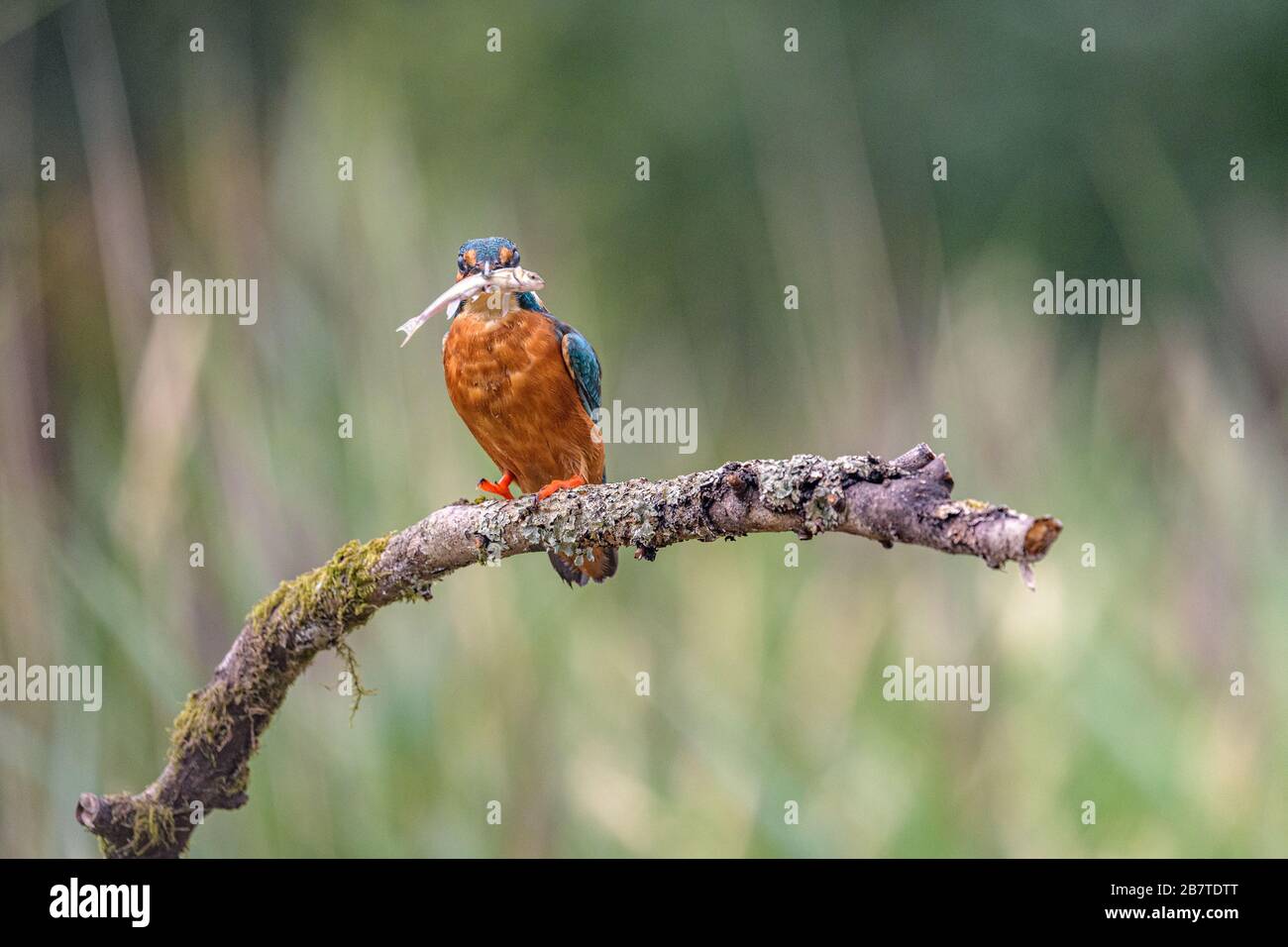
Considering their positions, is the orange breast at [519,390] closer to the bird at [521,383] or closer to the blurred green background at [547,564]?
the bird at [521,383]

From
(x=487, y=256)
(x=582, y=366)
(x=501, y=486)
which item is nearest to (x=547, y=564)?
(x=501, y=486)

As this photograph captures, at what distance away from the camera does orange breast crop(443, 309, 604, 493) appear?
2662mm

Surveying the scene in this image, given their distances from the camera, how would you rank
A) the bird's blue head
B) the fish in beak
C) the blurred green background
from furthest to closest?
the blurred green background → the bird's blue head → the fish in beak

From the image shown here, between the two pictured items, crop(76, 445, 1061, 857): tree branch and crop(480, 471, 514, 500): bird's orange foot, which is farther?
crop(480, 471, 514, 500): bird's orange foot

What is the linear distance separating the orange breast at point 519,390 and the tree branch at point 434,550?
25.3 inches

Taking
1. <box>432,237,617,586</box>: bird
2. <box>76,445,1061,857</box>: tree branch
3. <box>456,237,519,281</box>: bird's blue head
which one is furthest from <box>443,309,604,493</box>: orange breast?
<box>76,445,1061,857</box>: tree branch

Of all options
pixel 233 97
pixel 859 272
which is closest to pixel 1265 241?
pixel 859 272

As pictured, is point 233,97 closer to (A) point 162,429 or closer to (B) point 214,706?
(A) point 162,429

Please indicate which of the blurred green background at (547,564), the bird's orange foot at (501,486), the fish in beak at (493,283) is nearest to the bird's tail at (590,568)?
the bird's orange foot at (501,486)

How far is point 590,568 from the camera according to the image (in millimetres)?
2676

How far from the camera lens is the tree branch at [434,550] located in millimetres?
1214

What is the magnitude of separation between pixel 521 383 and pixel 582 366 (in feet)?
0.55

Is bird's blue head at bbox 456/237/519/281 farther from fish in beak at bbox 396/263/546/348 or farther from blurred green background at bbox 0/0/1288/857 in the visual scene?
blurred green background at bbox 0/0/1288/857

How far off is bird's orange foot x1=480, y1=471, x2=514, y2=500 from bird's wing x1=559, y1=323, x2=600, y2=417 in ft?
0.85
